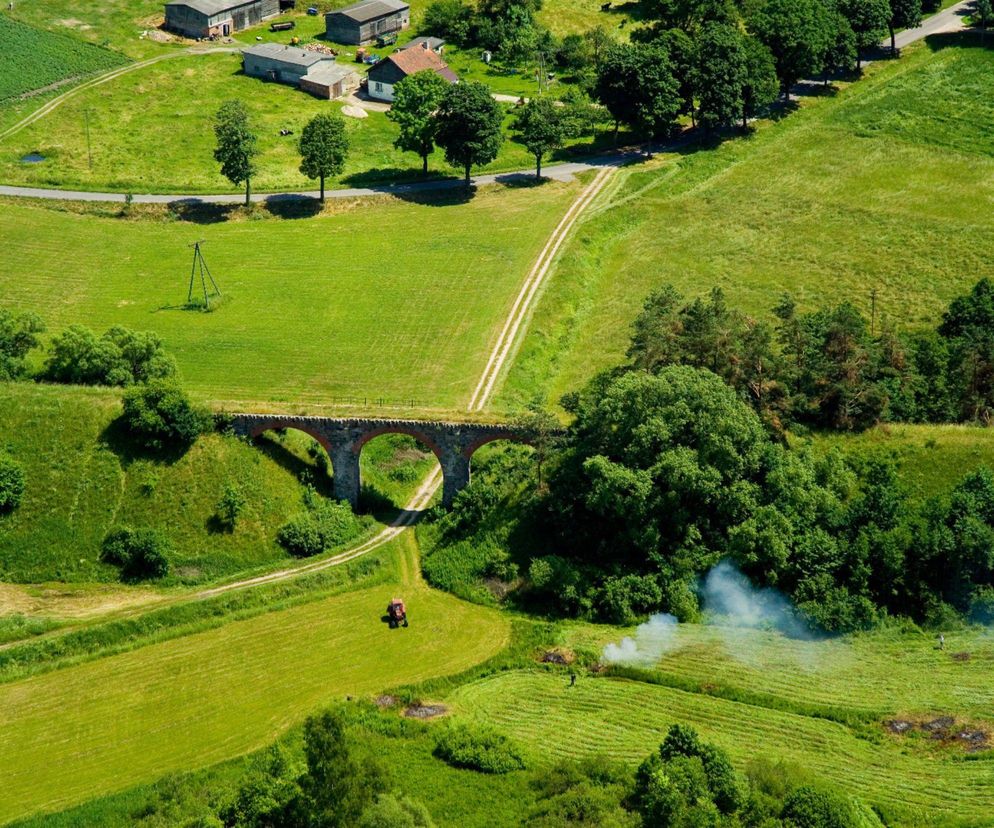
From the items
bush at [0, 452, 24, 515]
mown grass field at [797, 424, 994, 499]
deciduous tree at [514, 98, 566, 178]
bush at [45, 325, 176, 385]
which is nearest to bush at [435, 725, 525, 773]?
mown grass field at [797, 424, 994, 499]

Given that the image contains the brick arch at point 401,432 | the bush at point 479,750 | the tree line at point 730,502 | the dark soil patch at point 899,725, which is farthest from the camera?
the brick arch at point 401,432

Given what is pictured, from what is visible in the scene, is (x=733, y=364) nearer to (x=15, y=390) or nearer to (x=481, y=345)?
(x=481, y=345)

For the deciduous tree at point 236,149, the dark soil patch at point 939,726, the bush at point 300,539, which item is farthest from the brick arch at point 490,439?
the deciduous tree at point 236,149

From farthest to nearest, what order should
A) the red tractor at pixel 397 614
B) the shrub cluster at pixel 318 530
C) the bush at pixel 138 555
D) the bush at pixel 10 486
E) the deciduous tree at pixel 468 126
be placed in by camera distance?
the deciduous tree at pixel 468 126
the shrub cluster at pixel 318 530
the bush at pixel 10 486
the bush at pixel 138 555
the red tractor at pixel 397 614

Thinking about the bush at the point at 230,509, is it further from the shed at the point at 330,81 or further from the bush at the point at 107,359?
the shed at the point at 330,81

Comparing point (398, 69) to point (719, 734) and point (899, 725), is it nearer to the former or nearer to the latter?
point (719, 734)

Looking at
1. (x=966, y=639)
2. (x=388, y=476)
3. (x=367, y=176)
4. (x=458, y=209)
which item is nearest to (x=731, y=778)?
(x=966, y=639)

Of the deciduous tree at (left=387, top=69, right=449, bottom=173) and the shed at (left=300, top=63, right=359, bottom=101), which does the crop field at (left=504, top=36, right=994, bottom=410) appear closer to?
the deciduous tree at (left=387, top=69, right=449, bottom=173)
